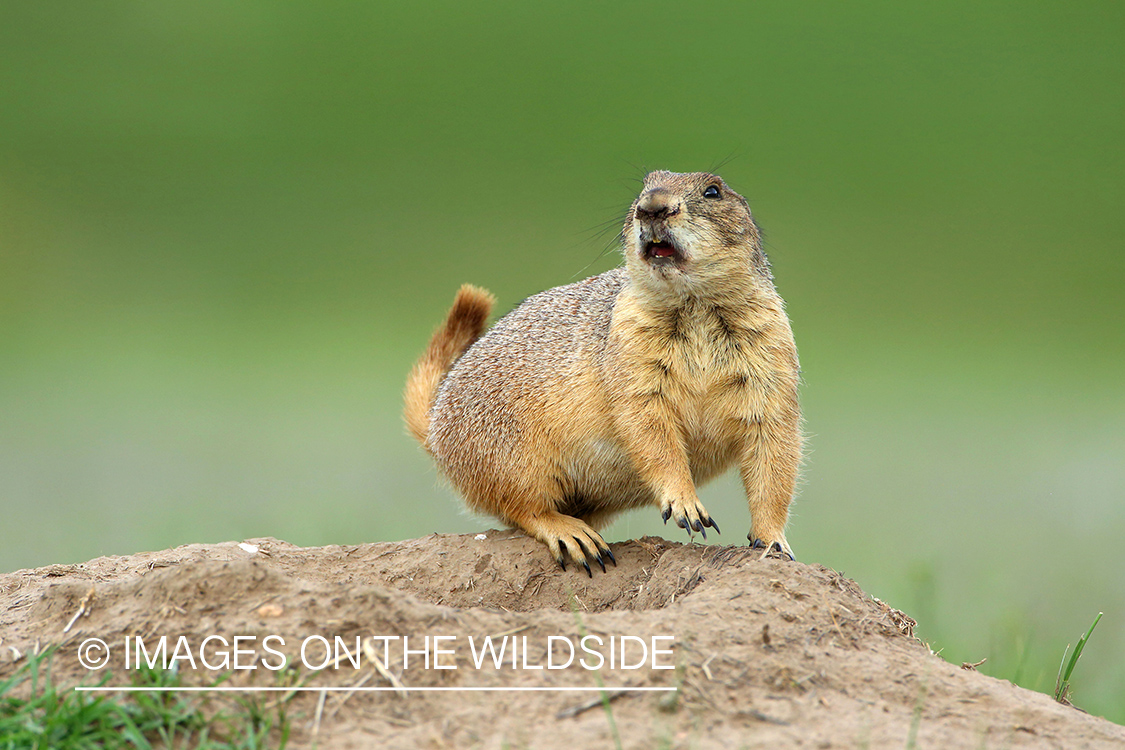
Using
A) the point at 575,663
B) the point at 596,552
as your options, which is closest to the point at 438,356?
the point at 596,552

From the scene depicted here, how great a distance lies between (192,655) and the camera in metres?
2.86

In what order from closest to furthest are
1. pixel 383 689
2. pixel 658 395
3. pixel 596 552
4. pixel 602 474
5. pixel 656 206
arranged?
pixel 383 689
pixel 656 206
pixel 658 395
pixel 596 552
pixel 602 474

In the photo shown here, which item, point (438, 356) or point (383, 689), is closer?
point (383, 689)

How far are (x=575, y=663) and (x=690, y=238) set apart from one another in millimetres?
1949

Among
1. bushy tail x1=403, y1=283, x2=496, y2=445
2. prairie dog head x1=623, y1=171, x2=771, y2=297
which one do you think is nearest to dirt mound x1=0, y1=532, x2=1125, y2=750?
prairie dog head x1=623, y1=171, x2=771, y2=297

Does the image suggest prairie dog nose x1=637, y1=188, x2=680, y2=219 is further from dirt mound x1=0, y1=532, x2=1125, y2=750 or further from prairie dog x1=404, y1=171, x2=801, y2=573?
dirt mound x1=0, y1=532, x2=1125, y2=750

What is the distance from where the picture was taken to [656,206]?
400cm

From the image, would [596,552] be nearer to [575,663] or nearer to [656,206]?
[656,206]

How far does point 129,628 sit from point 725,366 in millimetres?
2550

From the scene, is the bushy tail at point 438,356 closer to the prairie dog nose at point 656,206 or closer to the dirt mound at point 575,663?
the prairie dog nose at point 656,206

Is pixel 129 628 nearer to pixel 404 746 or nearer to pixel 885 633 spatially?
pixel 404 746

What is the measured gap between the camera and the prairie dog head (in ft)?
13.3

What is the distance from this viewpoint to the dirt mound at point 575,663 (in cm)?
259

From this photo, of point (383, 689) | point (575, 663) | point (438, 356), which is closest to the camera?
point (383, 689)
